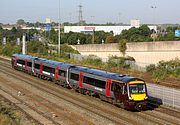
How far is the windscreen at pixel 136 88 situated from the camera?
26.1m

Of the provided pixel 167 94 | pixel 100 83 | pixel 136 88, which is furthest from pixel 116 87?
pixel 167 94

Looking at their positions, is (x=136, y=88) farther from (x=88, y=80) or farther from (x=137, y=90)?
(x=88, y=80)

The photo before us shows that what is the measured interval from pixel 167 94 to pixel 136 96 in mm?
4158

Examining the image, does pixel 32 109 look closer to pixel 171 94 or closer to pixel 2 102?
pixel 2 102

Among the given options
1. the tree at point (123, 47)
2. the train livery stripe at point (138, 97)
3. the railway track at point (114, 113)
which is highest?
the tree at point (123, 47)

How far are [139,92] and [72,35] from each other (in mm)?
99576

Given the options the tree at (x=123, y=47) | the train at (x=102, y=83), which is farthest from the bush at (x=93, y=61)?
the train at (x=102, y=83)

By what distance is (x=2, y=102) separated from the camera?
2978 centimetres

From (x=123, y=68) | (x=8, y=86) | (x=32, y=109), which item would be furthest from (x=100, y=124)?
(x=123, y=68)

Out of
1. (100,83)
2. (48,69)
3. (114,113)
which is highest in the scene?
(100,83)

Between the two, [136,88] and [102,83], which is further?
[102,83]

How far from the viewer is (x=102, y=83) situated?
29016 millimetres

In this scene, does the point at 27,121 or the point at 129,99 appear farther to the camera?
the point at 129,99

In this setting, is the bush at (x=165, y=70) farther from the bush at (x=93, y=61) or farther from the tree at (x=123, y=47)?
the tree at (x=123, y=47)
